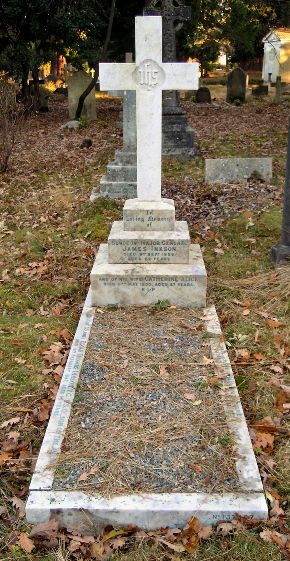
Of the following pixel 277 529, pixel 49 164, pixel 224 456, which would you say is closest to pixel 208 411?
pixel 224 456

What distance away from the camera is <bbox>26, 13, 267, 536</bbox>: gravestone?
3.09 m

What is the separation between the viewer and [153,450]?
11.4 ft

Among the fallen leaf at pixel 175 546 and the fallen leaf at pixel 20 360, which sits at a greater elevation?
the fallen leaf at pixel 20 360

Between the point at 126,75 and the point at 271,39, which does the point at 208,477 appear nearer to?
the point at 126,75

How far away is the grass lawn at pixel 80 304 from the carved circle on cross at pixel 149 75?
2186 mm

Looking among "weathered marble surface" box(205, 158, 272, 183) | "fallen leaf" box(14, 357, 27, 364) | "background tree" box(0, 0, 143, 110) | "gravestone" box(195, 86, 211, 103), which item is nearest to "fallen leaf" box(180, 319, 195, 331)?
"fallen leaf" box(14, 357, 27, 364)

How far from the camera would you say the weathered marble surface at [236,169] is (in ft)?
31.2

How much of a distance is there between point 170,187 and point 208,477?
22.7 feet

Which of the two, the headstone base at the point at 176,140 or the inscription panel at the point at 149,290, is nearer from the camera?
the inscription panel at the point at 149,290

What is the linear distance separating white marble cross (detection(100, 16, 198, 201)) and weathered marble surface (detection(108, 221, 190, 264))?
0.64 metres

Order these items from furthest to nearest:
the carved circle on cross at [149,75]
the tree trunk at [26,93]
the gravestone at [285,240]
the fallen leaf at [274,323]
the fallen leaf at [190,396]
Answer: the tree trunk at [26,93] < the gravestone at [285,240] < the carved circle on cross at [149,75] < the fallen leaf at [274,323] < the fallen leaf at [190,396]

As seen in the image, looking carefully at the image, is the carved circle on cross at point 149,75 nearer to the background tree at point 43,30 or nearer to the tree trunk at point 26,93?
the background tree at point 43,30

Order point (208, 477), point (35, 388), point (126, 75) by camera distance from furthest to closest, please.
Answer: point (126, 75), point (35, 388), point (208, 477)

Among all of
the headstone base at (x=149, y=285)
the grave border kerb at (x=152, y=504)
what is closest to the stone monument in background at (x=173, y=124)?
the headstone base at (x=149, y=285)
